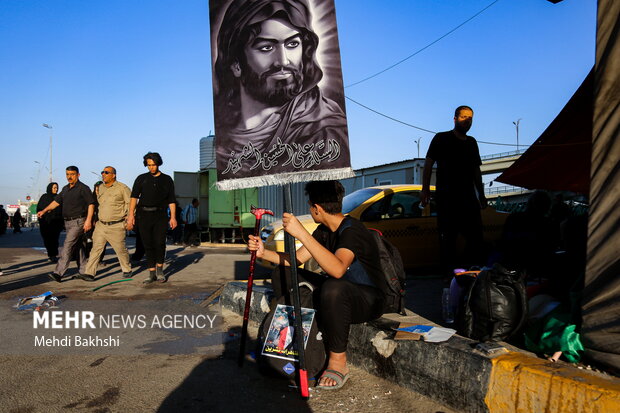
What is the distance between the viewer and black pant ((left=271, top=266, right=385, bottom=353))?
3.07m

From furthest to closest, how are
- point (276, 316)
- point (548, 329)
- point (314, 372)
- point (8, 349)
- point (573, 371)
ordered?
point (8, 349) → point (276, 316) → point (314, 372) → point (548, 329) → point (573, 371)

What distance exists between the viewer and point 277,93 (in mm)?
3250

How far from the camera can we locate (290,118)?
3.19 metres

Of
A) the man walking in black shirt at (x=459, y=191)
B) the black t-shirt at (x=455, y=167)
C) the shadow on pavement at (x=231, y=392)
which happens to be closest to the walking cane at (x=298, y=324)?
the shadow on pavement at (x=231, y=392)

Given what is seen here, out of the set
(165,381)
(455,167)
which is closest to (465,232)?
(455,167)

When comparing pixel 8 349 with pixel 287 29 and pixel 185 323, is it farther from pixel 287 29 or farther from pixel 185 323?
pixel 287 29

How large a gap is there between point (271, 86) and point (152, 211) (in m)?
4.79

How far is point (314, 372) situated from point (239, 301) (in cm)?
218

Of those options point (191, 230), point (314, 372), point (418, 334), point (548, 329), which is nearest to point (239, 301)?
point (314, 372)

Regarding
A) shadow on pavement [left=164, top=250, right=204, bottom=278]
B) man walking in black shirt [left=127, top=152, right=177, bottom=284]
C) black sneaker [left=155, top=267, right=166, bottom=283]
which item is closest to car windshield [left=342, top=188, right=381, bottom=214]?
man walking in black shirt [left=127, top=152, right=177, bottom=284]

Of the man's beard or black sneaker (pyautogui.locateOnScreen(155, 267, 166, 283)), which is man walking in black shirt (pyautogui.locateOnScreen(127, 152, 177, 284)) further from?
the man's beard

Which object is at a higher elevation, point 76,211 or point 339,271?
point 76,211

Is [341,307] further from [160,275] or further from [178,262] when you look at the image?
[178,262]

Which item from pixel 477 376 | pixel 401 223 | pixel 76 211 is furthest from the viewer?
pixel 76 211
